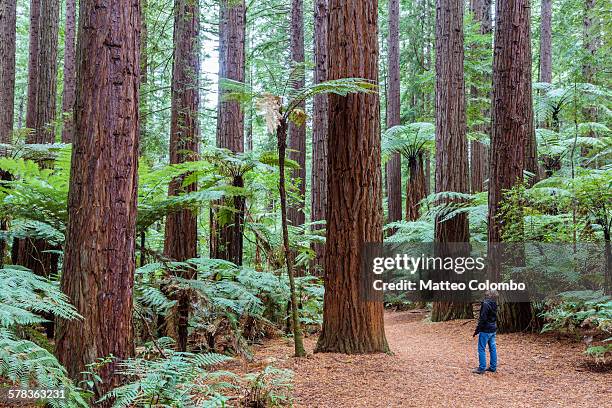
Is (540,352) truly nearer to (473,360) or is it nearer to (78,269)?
(473,360)

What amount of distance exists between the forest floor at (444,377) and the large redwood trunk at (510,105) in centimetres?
133

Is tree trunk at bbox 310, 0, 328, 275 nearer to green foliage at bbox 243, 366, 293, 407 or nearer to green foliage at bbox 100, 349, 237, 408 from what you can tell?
green foliage at bbox 243, 366, 293, 407

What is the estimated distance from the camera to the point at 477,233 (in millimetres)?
11281

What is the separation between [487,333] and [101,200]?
434 centimetres

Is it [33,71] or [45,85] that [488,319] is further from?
[33,71]

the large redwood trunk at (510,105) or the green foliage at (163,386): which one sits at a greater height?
the large redwood trunk at (510,105)

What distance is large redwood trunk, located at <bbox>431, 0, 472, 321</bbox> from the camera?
9.85 m

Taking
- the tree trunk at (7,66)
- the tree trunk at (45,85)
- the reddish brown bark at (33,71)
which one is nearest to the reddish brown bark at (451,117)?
the tree trunk at (45,85)

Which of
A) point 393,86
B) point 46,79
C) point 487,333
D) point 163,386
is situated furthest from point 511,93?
point 393,86

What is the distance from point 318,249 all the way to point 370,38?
253 inches

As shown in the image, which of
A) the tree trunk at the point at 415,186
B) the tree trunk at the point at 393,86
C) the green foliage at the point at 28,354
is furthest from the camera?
the tree trunk at the point at 393,86

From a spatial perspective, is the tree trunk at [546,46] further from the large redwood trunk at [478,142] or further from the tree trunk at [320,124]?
the tree trunk at [320,124]

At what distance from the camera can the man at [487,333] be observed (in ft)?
18.4

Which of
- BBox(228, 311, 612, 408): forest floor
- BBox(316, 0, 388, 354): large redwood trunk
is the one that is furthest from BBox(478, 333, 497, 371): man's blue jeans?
BBox(316, 0, 388, 354): large redwood trunk
